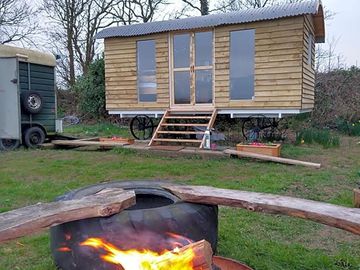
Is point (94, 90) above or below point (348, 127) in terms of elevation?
above

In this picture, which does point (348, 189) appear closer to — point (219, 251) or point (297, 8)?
point (219, 251)

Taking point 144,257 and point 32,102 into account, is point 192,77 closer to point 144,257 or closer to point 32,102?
point 32,102

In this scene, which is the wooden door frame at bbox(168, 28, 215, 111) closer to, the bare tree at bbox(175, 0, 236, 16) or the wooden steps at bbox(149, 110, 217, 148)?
the wooden steps at bbox(149, 110, 217, 148)

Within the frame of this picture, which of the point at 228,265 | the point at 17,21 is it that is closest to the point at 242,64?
the point at 228,265

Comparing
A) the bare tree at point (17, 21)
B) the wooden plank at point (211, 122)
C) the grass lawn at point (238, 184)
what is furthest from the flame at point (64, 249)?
the bare tree at point (17, 21)

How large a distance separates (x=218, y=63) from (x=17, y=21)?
48.5ft

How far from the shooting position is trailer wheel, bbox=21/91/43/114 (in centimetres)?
747

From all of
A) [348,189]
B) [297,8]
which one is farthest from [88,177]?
[297,8]

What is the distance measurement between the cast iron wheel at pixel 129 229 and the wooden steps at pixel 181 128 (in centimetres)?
506

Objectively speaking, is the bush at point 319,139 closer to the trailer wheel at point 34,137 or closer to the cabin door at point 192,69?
the cabin door at point 192,69

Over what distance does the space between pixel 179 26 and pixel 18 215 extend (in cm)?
665

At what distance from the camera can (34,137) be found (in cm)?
779

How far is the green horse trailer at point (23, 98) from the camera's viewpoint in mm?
7352

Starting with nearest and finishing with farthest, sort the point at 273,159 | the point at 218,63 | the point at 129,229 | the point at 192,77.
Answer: the point at 129,229 < the point at 273,159 < the point at 218,63 < the point at 192,77
